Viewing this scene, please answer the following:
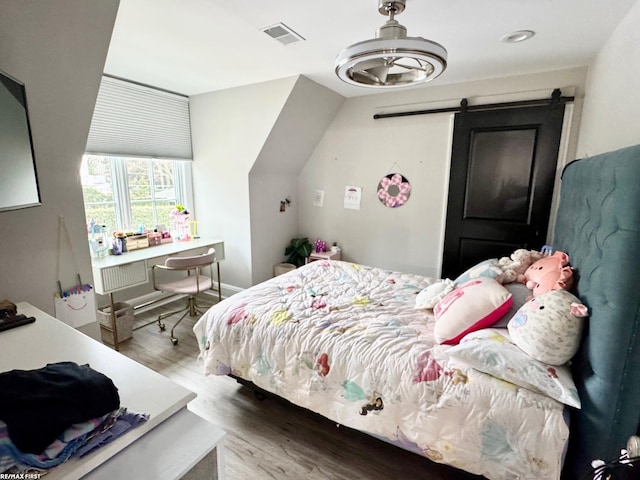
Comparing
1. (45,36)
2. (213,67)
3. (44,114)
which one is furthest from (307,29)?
(44,114)

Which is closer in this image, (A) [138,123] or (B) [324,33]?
(B) [324,33]

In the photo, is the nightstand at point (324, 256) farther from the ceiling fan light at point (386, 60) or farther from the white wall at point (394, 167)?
the ceiling fan light at point (386, 60)

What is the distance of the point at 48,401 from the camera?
2.35 ft

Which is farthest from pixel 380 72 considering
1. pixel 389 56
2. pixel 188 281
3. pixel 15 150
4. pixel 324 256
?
pixel 188 281

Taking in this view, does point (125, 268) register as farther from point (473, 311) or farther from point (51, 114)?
point (473, 311)

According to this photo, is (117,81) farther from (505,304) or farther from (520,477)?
(520,477)

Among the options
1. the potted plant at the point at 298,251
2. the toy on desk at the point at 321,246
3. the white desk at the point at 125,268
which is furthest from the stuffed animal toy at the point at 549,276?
the white desk at the point at 125,268

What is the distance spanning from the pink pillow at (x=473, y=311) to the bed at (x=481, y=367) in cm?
7

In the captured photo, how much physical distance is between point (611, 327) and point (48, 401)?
162 cm

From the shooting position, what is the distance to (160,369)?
92.0 inches

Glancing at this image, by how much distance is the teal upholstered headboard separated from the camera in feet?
3.17

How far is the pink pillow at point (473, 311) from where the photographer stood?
147 cm

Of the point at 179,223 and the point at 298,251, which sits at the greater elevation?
the point at 179,223

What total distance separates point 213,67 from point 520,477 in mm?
3314
